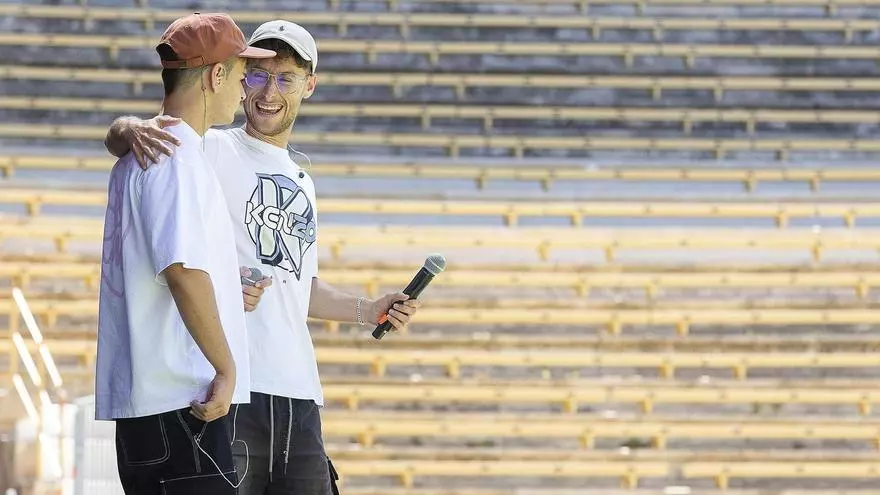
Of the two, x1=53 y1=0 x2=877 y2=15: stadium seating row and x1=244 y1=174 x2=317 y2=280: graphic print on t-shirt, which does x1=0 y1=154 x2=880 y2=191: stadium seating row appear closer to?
x1=53 y1=0 x2=877 y2=15: stadium seating row

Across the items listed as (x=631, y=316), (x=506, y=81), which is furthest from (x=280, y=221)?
(x=506, y=81)

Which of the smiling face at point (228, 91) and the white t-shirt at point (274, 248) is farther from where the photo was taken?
the white t-shirt at point (274, 248)

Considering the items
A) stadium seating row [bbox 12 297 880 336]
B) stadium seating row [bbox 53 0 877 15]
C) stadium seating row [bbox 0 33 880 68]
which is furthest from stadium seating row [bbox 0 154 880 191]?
stadium seating row [bbox 53 0 877 15]

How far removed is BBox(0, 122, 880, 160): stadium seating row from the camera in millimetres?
7742

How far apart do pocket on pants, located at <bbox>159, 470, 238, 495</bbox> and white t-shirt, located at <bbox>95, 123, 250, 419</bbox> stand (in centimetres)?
7

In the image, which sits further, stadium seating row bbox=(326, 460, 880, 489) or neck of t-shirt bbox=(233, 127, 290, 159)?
stadium seating row bbox=(326, 460, 880, 489)

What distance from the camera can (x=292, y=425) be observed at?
1908mm

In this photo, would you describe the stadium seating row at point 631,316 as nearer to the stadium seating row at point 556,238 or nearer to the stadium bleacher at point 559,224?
the stadium bleacher at point 559,224

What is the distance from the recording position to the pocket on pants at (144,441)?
151 cm

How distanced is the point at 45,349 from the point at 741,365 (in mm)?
2857

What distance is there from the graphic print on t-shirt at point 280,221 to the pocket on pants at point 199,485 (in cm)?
45

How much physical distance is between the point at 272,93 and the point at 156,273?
57 centimetres

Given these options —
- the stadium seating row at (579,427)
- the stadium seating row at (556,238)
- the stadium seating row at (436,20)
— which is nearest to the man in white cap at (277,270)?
the stadium seating row at (579,427)

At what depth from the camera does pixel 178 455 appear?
151 centimetres
